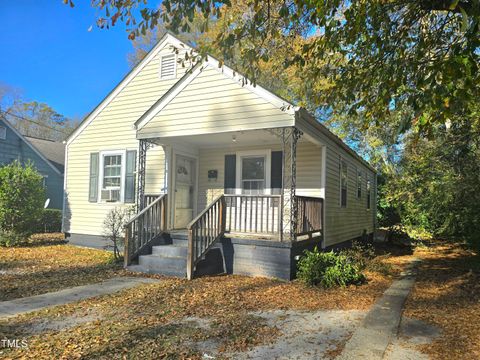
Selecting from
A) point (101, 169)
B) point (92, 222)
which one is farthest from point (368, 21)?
point (92, 222)

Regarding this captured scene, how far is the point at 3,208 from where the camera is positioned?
39.3ft

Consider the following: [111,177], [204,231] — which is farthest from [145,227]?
[111,177]

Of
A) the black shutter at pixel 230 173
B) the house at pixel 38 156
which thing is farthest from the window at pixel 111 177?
the house at pixel 38 156

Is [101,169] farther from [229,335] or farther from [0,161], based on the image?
[0,161]

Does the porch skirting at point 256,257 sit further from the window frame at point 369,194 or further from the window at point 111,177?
the window frame at point 369,194

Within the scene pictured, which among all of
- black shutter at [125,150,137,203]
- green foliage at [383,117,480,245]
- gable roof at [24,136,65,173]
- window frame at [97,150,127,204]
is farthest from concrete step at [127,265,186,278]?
gable roof at [24,136,65,173]

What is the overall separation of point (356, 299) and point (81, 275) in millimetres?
5471

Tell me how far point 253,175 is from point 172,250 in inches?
124

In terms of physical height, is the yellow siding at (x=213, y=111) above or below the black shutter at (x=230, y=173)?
above

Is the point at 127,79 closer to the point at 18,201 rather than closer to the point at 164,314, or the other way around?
the point at 18,201

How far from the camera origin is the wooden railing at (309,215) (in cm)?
→ 793

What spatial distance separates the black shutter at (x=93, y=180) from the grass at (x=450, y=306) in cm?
945

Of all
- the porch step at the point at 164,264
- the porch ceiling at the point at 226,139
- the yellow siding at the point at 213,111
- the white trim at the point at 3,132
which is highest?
the white trim at the point at 3,132

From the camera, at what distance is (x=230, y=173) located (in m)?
10.5
